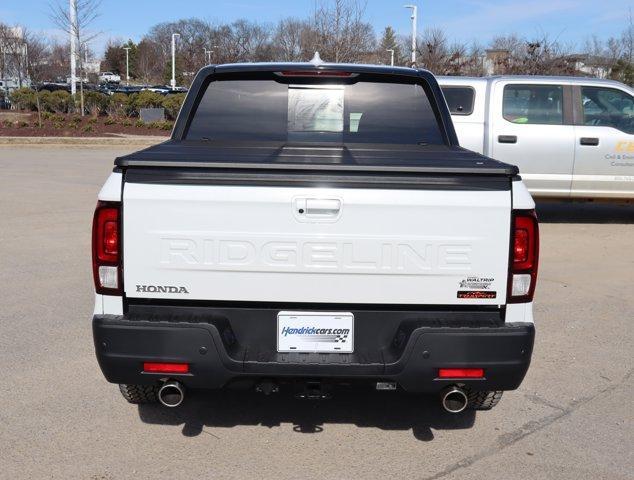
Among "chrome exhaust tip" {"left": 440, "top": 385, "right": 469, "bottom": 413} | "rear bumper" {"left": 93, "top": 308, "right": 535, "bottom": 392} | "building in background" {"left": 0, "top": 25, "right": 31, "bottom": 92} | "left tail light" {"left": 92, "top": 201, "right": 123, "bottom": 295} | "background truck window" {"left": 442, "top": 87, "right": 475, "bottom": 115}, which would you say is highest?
"building in background" {"left": 0, "top": 25, "right": 31, "bottom": 92}

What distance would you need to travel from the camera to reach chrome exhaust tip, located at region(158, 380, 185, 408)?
3506 mm

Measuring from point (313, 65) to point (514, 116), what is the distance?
21.7 ft

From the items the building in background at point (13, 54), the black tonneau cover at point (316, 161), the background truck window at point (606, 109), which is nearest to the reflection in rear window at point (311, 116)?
the black tonneau cover at point (316, 161)

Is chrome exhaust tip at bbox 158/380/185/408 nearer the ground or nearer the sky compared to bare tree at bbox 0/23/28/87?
nearer the ground

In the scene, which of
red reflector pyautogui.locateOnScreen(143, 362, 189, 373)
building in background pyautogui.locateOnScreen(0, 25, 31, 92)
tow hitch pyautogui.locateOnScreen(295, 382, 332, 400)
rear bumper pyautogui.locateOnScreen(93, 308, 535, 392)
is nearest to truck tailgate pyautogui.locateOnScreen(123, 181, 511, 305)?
rear bumper pyautogui.locateOnScreen(93, 308, 535, 392)

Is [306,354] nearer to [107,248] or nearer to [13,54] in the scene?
[107,248]

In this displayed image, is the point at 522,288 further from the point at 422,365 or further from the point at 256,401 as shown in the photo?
the point at 256,401

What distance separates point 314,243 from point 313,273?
14 cm

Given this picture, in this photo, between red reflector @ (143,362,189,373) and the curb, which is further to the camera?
the curb

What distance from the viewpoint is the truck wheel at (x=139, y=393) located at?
402 centimetres

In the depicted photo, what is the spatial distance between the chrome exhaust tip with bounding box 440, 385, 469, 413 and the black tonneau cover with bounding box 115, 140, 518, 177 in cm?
106

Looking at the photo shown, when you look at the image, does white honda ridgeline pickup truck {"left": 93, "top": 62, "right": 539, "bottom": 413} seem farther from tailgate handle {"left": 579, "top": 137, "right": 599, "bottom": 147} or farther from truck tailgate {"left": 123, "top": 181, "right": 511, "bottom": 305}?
tailgate handle {"left": 579, "top": 137, "right": 599, "bottom": 147}

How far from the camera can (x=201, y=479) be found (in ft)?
11.7

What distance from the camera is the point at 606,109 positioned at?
34.3 ft
